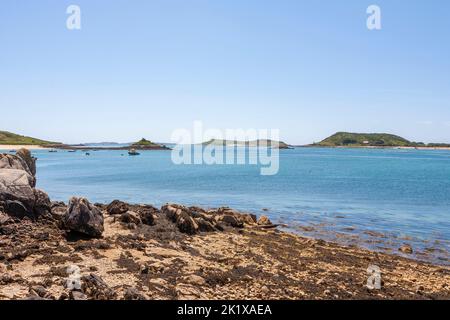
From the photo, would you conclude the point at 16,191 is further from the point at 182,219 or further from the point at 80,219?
the point at 182,219

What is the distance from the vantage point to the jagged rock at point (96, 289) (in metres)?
12.9

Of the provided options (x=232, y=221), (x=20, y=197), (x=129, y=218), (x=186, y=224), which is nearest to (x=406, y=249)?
(x=232, y=221)

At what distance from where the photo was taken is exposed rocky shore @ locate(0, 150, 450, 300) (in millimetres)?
14648

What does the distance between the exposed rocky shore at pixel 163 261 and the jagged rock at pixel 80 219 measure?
6cm

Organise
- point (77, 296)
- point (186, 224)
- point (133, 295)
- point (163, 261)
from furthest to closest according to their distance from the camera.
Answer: point (186, 224), point (163, 261), point (133, 295), point (77, 296)

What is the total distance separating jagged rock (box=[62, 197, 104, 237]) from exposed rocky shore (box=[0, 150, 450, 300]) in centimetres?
6

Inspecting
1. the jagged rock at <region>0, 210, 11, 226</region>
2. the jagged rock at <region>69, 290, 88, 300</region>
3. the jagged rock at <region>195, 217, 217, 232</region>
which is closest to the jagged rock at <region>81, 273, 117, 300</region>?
the jagged rock at <region>69, 290, 88, 300</region>

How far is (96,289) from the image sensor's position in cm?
1320

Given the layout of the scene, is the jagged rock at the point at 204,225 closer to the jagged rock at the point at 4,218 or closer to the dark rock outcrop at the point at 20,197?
the dark rock outcrop at the point at 20,197

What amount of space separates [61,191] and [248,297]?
181 feet

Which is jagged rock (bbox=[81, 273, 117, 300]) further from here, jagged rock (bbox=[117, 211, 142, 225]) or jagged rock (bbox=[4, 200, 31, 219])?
jagged rock (bbox=[117, 211, 142, 225])

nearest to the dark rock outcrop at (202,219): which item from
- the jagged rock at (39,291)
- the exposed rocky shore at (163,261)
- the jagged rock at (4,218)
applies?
the exposed rocky shore at (163,261)

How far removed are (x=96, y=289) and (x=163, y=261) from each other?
20.2 feet
